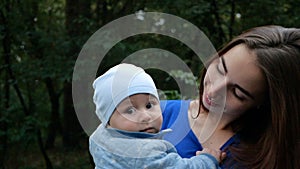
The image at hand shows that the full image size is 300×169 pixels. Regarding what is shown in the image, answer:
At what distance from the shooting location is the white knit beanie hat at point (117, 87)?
143 centimetres

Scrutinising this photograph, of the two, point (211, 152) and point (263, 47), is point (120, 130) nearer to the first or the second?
point (211, 152)

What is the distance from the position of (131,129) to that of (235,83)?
1.31 feet

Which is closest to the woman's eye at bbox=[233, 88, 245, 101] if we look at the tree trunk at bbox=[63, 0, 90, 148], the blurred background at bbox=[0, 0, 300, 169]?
the blurred background at bbox=[0, 0, 300, 169]

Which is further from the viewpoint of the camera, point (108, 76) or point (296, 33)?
point (296, 33)

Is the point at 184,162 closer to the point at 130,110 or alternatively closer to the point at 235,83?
the point at 130,110

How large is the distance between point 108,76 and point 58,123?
614cm

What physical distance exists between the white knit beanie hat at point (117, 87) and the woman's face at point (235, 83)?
24cm

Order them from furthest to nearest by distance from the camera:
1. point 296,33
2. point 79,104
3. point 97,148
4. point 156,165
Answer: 1. point 79,104
2. point 296,33
3. point 97,148
4. point 156,165

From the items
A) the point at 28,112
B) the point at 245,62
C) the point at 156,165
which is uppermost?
the point at 245,62

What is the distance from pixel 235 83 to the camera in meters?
1.54

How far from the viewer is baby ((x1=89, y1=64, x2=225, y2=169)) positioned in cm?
138

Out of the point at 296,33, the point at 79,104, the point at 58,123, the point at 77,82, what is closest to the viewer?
the point at 296,33

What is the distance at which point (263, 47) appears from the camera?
1558 millimetres

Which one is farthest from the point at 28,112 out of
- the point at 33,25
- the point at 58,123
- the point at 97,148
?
the point at 97,148
